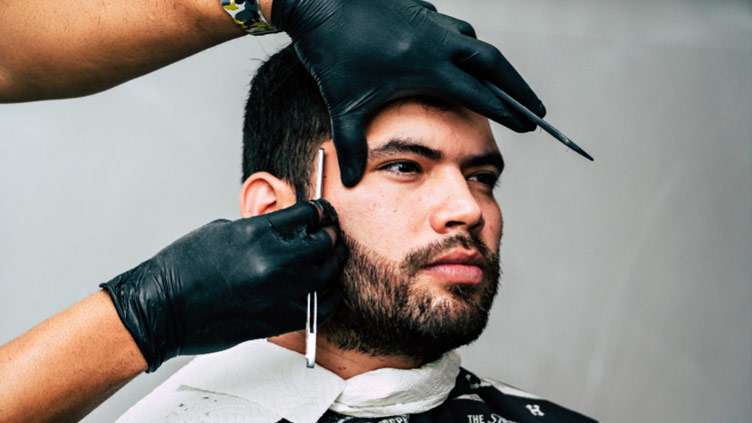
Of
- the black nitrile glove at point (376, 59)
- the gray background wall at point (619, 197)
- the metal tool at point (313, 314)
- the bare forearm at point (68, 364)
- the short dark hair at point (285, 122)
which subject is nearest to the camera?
the bare forearm at point (68, 364)

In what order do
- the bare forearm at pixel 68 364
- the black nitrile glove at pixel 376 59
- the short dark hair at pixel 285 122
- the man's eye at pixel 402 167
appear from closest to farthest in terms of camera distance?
the bare forearm at pixel 68 364 → the black nitrile glove at pixel 376 59 → the man's eye at pixel 402 167 → the short dark hair at pixel 285 122

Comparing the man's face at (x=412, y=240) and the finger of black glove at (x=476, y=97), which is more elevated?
the finger of black glove at (x=476, y=97)

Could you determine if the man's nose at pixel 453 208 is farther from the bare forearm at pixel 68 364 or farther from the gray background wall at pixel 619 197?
the gray background wall at pixel 619 197

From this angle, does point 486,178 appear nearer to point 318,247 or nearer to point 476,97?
point 476,97

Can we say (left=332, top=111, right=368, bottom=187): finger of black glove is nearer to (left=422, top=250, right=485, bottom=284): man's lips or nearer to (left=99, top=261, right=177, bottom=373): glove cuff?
(left=422, top=250, right=485, bottom=284): man's lips

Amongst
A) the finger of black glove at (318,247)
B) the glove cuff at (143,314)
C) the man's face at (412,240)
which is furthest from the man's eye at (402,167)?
the glove cuff at (143,314)

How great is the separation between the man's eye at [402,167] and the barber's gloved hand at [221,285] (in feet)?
0.82

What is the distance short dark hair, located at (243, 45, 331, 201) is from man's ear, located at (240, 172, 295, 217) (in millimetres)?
22

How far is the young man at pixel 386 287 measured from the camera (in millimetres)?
1631

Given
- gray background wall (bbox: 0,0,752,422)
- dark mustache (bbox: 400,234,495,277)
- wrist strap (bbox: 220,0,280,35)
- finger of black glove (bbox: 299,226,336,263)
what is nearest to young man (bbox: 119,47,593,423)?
dark mustache (bbox: 400,234,495,277)

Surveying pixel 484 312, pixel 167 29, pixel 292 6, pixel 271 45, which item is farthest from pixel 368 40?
pixel 271 45

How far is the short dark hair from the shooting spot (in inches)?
70.8

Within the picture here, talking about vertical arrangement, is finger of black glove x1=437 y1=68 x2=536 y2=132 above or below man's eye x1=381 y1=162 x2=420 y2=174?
above

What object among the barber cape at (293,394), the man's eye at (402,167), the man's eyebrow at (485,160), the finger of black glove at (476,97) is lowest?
the barber cape at (293,394)
